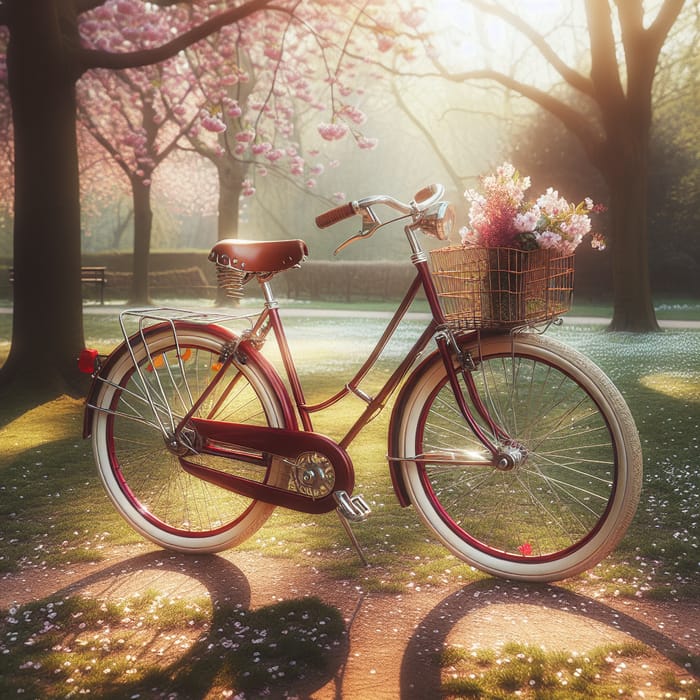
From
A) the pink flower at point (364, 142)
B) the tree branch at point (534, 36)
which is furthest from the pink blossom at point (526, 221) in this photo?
the tree branch at point (534, 36)

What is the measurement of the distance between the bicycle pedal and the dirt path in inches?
12.0

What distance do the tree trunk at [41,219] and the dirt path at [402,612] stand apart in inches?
160

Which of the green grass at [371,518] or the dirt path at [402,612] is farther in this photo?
the green grass at [371,518]

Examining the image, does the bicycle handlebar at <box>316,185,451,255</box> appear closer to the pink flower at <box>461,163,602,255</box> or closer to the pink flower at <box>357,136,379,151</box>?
the pink flower at <box>461,163,602,255</box>

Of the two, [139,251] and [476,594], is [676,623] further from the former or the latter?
[139,251]

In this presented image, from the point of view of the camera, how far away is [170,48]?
7398 millimetres

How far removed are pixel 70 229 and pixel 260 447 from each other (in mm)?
4757

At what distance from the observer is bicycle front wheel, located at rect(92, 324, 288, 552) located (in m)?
3.50

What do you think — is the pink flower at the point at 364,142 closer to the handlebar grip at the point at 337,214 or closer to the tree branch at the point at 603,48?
the tree branch at the point at 603,48

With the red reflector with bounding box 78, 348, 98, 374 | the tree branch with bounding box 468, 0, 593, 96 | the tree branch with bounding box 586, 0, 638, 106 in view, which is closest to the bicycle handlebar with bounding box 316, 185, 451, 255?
the red reflector with bounding box 78, 348, 98, 374

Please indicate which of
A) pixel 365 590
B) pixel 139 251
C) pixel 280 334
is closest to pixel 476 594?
pixel 365 590

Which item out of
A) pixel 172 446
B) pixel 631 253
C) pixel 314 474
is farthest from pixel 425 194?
pixel 631 253

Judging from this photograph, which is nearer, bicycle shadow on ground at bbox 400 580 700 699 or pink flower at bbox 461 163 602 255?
bicycle shadow on ground at bbox 400 580 700 699

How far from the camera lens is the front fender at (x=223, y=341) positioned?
3.40 m
